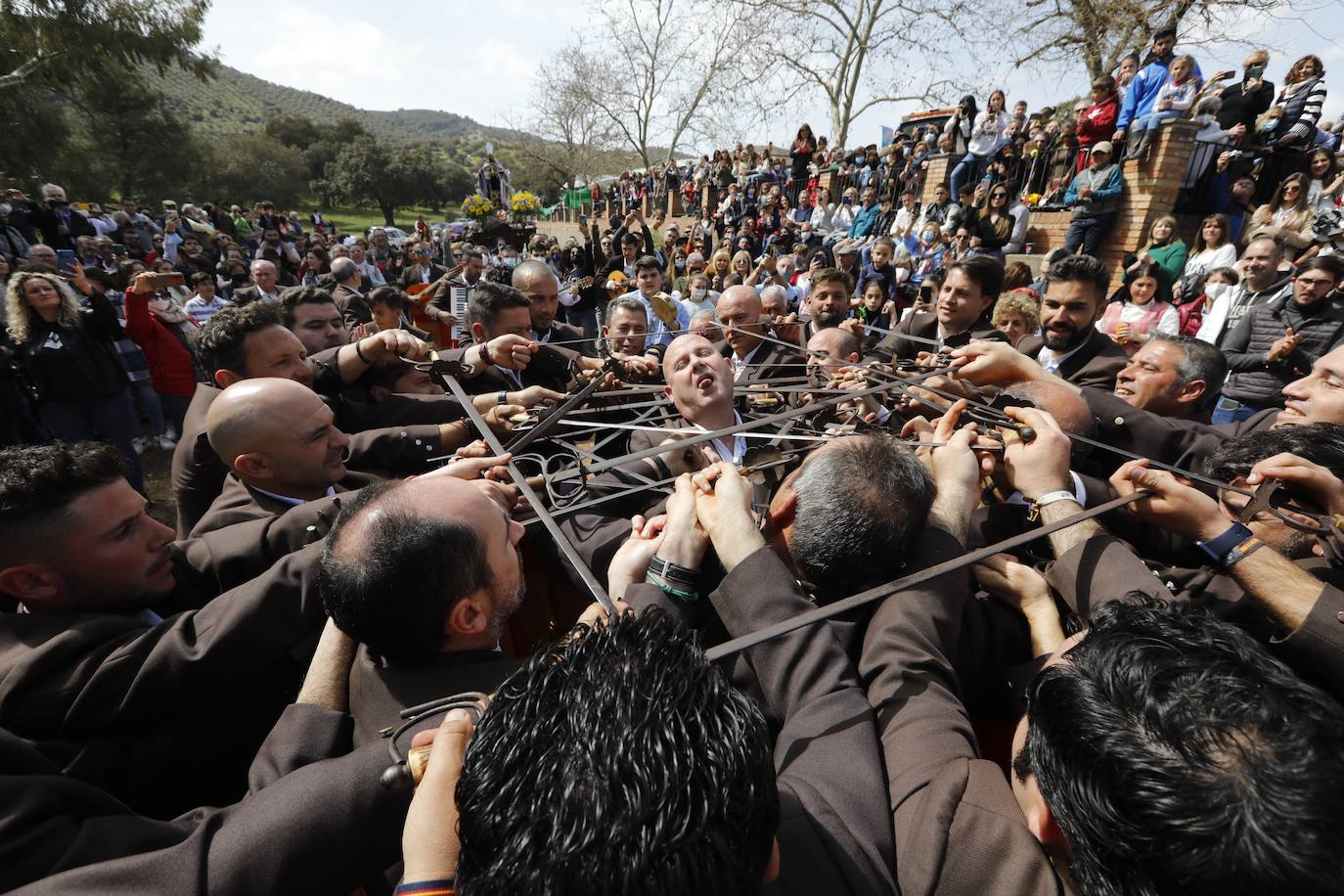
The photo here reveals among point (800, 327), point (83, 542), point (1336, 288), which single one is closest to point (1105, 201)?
point (1336, 288)

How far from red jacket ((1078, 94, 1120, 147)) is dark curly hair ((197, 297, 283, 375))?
12388 millimetres

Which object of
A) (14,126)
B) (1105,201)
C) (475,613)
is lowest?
(475,613)

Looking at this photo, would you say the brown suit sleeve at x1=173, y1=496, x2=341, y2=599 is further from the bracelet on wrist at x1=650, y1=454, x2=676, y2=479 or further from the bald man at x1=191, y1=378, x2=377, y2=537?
the bracelet on wrist at x1=650, y1=454, x2=676, y2=479

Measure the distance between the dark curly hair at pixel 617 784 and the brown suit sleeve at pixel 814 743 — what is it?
28 centimetres

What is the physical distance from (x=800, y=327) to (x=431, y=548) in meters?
4.70

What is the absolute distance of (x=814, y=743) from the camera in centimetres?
131

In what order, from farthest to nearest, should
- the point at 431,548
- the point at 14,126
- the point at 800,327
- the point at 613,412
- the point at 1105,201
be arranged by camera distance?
the point at 14,126 → the point at 1105,201 → the point at 800,327 → the point at 613,412 → the point at 431,548

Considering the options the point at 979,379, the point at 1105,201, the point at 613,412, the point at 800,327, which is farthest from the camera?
the point at 1105,201

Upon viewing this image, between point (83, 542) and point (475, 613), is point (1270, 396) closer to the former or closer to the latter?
point (475, 613)

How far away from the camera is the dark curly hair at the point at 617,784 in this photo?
791 millimetres

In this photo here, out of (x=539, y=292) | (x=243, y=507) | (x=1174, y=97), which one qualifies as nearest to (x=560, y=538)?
(x=243, y=507)

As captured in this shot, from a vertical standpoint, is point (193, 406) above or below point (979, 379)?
below

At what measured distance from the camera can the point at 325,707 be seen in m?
1.48

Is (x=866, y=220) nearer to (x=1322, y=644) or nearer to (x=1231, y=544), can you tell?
(x=1231, y=544)
